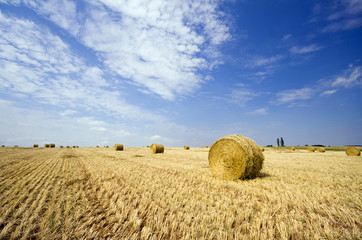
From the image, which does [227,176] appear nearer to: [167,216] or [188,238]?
[167,216]

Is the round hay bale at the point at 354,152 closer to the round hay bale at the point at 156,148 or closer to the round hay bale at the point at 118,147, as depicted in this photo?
the round hay bale at the point at 156,148

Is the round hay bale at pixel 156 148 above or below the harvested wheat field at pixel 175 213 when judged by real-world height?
above

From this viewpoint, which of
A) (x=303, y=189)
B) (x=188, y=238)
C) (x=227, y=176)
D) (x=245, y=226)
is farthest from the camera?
(x=227, y=176)

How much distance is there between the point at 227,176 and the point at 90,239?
5.46m

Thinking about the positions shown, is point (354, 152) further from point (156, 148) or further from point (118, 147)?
point (118, 147)

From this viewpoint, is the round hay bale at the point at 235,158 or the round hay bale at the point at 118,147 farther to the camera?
the round hay bale at the point at 118,147

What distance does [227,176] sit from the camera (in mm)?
6777

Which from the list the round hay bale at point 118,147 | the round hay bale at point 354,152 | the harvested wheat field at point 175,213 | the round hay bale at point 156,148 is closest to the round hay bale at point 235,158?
the harvested wheat field at point 175,213

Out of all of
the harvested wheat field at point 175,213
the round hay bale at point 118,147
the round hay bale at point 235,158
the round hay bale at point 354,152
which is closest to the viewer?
the harvested wheat field at point 175,213

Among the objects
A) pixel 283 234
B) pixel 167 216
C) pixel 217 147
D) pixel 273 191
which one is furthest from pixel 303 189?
pixel 167 216

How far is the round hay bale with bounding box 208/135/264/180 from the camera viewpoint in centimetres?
655

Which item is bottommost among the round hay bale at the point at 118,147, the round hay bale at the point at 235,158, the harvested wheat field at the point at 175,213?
the harvested wheat field at the point at 175,213

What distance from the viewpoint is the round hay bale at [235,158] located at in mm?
6547

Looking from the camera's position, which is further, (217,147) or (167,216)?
(217,147)
